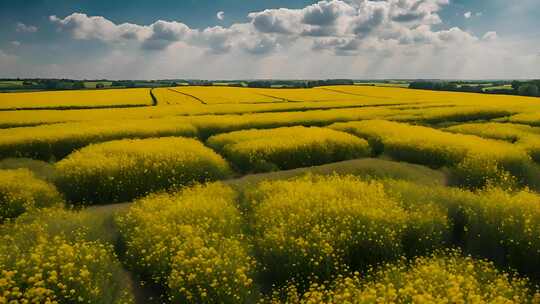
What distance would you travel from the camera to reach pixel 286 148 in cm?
1603

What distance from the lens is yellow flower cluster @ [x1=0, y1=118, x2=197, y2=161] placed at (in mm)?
16188

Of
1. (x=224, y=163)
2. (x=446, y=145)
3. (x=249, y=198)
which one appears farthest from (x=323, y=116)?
(x=249, y=198)

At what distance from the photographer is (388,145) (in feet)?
58.9

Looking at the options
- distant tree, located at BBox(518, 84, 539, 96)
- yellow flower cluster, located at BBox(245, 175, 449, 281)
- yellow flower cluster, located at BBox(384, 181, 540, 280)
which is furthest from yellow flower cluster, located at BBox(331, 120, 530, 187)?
distant tree, located at BBox(518, 84, 539, 96)

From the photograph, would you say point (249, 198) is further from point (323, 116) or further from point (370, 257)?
point (323, 116)

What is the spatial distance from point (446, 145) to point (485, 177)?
10.8 ft

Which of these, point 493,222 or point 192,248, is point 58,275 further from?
point 493,222

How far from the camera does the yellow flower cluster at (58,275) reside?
5938 mm

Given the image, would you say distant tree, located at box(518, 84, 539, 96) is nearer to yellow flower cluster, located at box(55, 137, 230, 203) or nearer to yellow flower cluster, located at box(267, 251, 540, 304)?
yellow flower cluster, located at box(55, 137, 230, 203)

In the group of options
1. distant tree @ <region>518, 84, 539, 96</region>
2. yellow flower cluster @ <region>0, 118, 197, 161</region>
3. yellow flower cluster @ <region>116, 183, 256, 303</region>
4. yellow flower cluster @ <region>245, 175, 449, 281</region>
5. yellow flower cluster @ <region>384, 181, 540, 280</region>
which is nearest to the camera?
yellow flower cluster @ <region>116, 183, 256, 303</region>

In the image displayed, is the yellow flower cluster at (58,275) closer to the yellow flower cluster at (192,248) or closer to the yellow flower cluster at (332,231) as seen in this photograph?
the yellow flower cluster at (192,248)

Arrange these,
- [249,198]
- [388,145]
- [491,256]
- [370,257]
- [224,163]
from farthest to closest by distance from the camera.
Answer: [388,145]
[224,163]
[249,198]
[491,256]
[370,257]

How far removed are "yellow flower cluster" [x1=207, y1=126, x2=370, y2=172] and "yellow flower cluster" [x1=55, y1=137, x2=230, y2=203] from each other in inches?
50.9

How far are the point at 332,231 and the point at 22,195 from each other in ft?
28.2
